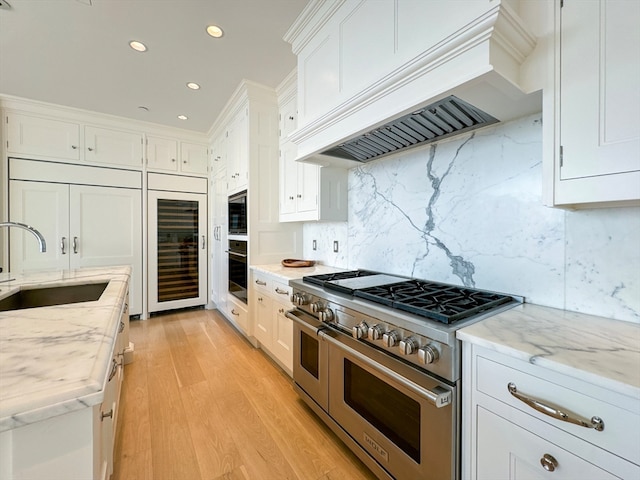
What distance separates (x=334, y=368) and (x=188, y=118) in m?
3.70

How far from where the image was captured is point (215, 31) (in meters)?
2.07

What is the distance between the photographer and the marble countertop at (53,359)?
499 mm

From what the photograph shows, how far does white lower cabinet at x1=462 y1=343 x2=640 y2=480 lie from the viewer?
681mm

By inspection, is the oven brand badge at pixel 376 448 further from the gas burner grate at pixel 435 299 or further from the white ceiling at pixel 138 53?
the white ceiling at pixel 138 53

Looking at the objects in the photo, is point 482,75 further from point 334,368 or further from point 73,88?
point 73,88

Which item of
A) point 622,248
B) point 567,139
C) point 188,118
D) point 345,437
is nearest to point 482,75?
point 567,139

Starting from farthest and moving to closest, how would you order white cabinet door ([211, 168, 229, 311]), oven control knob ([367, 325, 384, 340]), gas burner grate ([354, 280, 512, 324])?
white cabinet door ([211, 168, 229, 311]) < oven control knob ([367, 325, 384, 340]) < gas burner grate ([354, 280, 512, 324])

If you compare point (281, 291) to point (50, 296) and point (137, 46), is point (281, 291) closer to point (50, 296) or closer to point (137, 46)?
point (50, 296)

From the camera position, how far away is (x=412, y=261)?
1.86 meters

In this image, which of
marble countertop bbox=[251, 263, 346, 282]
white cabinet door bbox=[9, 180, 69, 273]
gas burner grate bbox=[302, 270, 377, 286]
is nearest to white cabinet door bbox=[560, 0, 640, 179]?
gas burner grate bbox=[302, 270, 377, 286]

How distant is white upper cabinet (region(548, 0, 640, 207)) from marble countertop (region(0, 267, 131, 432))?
1.52 m

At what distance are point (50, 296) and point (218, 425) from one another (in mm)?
1345

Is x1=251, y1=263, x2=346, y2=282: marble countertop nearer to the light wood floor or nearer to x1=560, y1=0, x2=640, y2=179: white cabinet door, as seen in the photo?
the light wood floor

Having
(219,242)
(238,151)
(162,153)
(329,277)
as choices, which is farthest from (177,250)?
(329,277)
